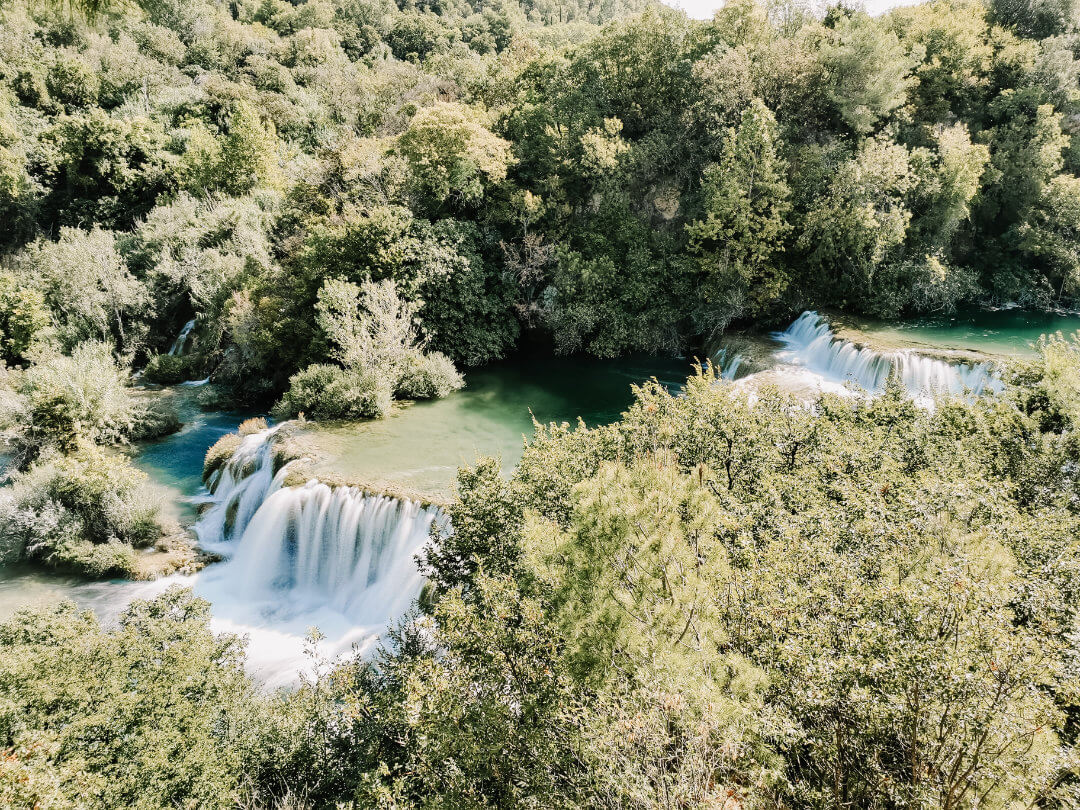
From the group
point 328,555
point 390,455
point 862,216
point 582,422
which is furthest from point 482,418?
point 862,216

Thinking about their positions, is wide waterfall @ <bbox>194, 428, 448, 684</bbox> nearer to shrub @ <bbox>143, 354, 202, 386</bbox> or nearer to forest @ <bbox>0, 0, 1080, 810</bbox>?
forest @ <bbox>0, 0, 1080, 810</bbox>

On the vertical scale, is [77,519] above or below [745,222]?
below

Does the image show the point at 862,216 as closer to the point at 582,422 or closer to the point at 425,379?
the point at 582,422

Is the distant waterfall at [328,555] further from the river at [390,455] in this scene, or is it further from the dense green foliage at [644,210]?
the dense green foliage at [644,210]

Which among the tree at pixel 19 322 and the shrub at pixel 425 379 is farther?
the tree at pixel 19 322

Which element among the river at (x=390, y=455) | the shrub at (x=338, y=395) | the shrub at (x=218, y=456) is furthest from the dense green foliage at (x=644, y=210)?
the shrub at (x=218, y=456)

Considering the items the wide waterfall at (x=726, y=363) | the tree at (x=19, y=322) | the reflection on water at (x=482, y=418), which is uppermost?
the wide waterfall at (x=726, y=363)

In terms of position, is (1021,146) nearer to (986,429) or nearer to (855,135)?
(855,135)

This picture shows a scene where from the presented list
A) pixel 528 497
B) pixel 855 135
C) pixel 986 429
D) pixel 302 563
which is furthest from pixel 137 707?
pixel 855 135
